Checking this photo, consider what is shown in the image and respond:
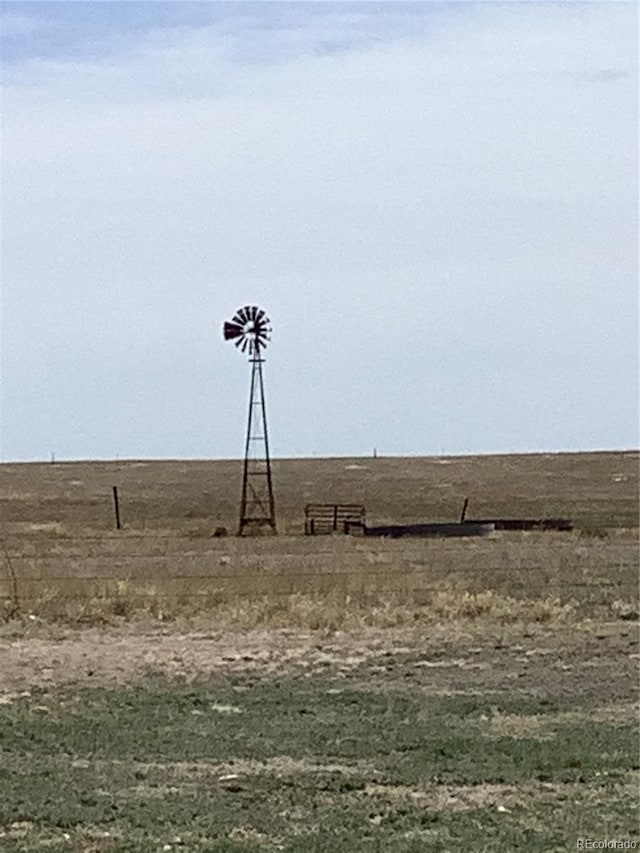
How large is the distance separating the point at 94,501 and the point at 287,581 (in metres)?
45.8

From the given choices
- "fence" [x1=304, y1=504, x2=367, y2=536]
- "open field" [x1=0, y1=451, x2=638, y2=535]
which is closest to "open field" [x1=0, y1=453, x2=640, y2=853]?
"fence" [x1=304, y1=504, x2=367, y2=536]

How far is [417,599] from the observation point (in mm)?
19797

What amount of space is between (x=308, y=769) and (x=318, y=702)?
9.54 feet

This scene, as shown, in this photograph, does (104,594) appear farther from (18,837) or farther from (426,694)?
(18,837)

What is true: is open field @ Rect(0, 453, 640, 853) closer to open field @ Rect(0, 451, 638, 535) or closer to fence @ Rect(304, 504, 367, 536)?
fence @ Rect(304, 504, 367, 536)

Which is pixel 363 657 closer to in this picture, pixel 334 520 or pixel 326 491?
pixel 334 520

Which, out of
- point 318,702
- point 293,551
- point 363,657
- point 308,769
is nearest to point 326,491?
point 293,551

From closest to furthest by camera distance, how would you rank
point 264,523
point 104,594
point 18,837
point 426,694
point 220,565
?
point 18,837 < point 426,694 < point 104,594 < point 220,565 < point 264,523

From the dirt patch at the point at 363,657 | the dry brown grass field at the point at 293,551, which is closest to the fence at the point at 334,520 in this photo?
the dry brown grass field at the point at 293,551

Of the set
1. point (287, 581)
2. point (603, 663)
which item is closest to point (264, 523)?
point (287, 581)

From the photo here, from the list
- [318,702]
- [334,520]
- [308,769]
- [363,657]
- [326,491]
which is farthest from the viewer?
[326,491]

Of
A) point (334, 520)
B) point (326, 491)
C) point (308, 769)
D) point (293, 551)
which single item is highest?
point (326, 491)

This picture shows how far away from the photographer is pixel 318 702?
1238 cm

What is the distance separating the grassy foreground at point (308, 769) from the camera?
25.3ft
